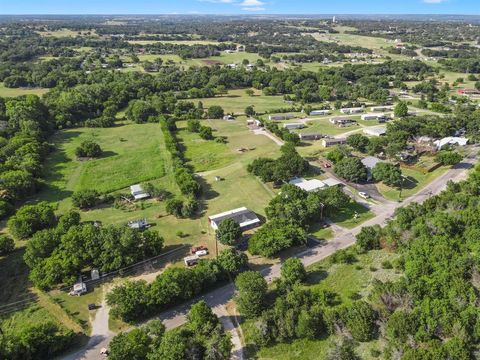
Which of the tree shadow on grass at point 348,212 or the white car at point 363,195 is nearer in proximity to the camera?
the tree shadow on grass at point 348,212

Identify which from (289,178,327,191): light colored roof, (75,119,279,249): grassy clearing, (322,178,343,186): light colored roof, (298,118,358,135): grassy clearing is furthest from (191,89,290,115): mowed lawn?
(322,178,343,186): light colored roof

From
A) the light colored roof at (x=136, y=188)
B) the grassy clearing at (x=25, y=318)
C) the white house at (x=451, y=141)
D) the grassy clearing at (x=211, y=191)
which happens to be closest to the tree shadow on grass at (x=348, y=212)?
the grassy clearing at (x=211, y=191)

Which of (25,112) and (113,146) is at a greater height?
(25,112)

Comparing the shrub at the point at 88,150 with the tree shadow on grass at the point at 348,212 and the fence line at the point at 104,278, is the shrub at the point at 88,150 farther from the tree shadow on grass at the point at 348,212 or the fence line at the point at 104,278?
Result: the tree shadow on grass at the point at 348,212

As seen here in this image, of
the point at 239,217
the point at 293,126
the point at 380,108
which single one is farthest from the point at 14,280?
the point at 380,108

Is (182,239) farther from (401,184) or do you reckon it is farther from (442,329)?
(401,184)

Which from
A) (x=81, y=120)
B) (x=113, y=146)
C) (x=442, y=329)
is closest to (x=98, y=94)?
(x=81, y=120)

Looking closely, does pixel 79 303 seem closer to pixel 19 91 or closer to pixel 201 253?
pixel 201 253
